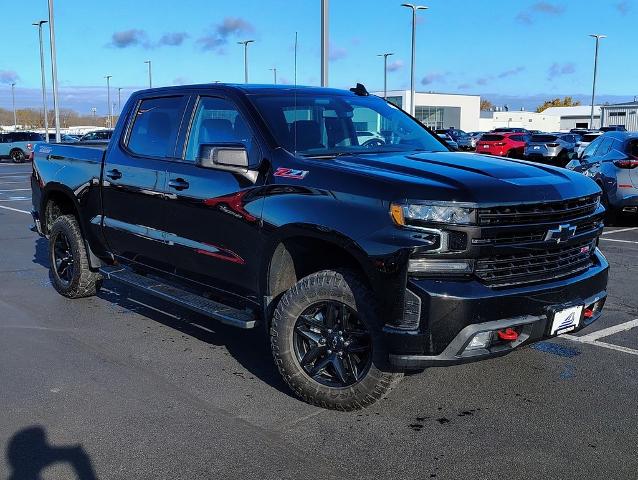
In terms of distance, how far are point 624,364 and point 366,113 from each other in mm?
2613

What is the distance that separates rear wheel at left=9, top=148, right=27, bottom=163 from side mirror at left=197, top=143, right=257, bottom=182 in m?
38.0

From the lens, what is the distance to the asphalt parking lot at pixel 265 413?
3.51 m

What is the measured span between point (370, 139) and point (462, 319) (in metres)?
1.90

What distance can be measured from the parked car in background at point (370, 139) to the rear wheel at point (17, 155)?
3787cm

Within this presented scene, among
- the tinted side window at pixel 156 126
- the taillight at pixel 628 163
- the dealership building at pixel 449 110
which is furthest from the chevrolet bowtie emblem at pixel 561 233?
Result: the dealership building at pixel 449 110

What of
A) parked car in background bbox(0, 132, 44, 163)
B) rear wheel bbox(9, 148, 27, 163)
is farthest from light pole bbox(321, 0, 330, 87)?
rear wheel bbox(9, 148, 27, 163)

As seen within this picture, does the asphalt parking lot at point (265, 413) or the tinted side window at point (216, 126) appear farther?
the tinted side window at point (216, 126)

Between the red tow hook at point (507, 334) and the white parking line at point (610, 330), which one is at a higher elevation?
the red tow hook at point (507, 334)

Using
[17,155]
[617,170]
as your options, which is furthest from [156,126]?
[17,155]

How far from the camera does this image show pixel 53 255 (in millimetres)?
7090

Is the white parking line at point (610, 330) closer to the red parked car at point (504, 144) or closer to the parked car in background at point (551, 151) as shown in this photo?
the parked car in background at point (551, 151)

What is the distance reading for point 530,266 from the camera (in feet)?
12.7

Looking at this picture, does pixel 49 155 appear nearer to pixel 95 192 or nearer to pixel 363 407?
pixel 95 192

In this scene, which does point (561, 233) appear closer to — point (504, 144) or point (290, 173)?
point (290, 173)
